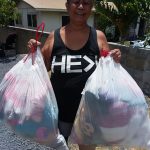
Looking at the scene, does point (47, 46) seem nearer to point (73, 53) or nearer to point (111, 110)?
point (73, 53)

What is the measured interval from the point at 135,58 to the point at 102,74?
10.5ft

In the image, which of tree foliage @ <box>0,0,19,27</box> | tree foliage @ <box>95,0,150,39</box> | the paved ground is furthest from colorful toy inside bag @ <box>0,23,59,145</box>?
tree foliage @ <box>0,0,19,27</box>

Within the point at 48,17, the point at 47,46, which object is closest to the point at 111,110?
the point at 47,46

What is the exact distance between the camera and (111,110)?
162 centimetres

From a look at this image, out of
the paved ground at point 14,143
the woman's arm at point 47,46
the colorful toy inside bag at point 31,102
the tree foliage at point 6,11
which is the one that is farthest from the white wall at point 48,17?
the colorful toy inside bag at point 31,102

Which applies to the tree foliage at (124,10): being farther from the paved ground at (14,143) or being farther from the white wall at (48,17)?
the white wall at (48,17)

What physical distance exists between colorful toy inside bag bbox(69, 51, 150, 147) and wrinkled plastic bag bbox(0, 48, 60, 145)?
0.71 ft

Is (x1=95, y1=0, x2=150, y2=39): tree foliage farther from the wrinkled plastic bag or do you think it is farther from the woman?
the wrinkled plastic bag

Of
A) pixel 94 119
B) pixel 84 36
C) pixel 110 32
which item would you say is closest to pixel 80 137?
pixel 94 119

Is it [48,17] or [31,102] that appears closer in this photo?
[31,102]

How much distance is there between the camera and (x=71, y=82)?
1.81 m

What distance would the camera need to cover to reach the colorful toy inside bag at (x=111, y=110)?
1.63m

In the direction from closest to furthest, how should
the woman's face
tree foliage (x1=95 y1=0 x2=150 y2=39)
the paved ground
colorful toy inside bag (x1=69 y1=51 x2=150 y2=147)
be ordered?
colorful toy inside bag (x1=69 y1=51 x2=150 y2=147) < the woman's face < the paved ground < tree foliage (x1=95 y1=0 x2=150 y2=39)

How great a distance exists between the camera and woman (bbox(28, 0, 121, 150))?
177 cm
